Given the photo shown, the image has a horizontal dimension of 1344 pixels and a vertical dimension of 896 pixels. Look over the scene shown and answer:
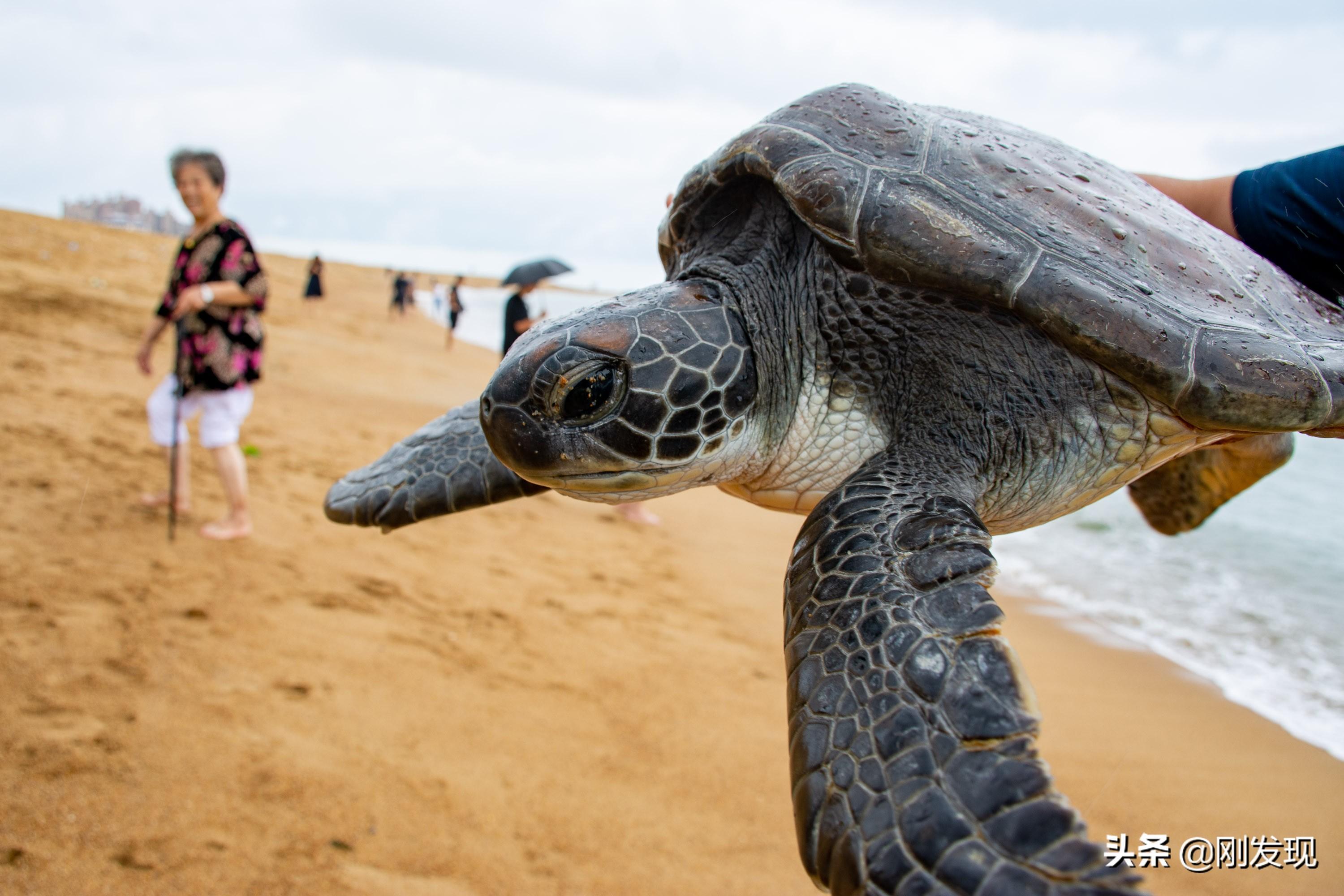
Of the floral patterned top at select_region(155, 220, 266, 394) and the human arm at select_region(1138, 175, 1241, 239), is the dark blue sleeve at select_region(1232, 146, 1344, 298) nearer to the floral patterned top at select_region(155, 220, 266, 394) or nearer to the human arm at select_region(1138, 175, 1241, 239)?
the human arm at select_region(1138, 175, 1241, 239)

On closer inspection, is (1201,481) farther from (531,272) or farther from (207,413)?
(531,272)

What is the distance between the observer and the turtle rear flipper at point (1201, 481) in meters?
1.86

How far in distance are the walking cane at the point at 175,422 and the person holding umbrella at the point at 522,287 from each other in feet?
5.09

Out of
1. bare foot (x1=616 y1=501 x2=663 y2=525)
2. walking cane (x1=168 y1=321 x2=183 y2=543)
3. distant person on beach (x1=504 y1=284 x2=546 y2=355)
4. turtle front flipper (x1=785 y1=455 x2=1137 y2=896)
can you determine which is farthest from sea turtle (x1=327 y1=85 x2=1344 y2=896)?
bare foot (x1=616 y1=501 x2=663 y2=525)

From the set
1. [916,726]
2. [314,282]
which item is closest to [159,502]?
[916,726]

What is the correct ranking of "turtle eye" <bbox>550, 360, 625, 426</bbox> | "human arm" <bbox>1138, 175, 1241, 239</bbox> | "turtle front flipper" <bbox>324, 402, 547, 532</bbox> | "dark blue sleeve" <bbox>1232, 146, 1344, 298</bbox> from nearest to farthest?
"turtle eye" <bbox>550, 360, 625, 426</bbox> < "dark blue sleeve" <bbox>1232, 146, 1344, 298</bbox> < "turtle front flipper" <bbox>324, 402, 547, 532</bbox> < "human arm" <bbox>1138, 175, 1241, 239</bbox>

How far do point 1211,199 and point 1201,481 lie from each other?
71 cm

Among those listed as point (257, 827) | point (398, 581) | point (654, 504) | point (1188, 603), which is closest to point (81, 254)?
point (654, 504)

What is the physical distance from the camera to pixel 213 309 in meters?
3.31

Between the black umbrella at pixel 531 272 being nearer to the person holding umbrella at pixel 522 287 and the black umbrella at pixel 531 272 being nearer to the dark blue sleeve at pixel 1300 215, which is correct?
the person holding umbrella at pixel 522 287

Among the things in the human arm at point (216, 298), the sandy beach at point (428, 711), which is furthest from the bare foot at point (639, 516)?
the human arm at point (216, 298)

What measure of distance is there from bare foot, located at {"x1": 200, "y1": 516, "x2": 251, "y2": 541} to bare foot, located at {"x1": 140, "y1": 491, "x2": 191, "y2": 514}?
0.85 ft

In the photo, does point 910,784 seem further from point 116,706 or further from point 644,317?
point 116,706

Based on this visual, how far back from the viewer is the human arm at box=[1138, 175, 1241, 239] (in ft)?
5.74
